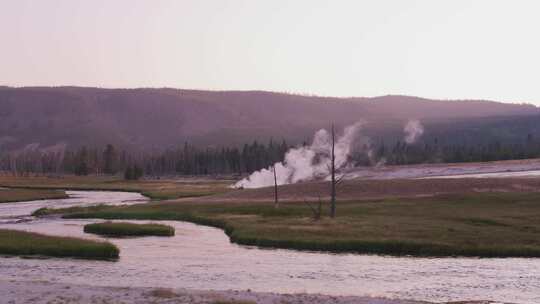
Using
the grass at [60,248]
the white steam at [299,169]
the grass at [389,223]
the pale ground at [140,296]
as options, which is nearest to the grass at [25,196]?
the grass at [389,223]

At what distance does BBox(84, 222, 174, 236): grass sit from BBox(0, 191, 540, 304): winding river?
9255 millimetres

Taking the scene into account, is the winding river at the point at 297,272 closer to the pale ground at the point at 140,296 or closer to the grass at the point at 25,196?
the pale ground at the point at 140,296

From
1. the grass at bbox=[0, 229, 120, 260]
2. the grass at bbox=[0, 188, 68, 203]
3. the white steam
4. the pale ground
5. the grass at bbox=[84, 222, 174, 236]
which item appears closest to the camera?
the pale ground

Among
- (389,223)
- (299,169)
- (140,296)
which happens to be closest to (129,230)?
(389,223)

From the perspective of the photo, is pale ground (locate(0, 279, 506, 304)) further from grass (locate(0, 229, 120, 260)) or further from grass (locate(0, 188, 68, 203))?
grass (locate(0, 188, 68, 203))

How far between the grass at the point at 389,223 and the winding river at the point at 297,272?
92.9 inches

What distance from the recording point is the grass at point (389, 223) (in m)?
48.2

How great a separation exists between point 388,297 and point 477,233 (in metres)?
20.6

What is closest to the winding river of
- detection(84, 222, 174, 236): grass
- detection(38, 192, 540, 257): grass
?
detection(38, 192, 540, 257): grass

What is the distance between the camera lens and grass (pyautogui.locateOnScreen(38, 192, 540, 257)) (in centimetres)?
4822

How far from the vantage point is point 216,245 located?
5278 centimetres

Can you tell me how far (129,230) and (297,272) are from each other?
2468 centimetres

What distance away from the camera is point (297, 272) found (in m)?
40.4

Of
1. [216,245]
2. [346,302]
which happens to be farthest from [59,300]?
[216,245]
